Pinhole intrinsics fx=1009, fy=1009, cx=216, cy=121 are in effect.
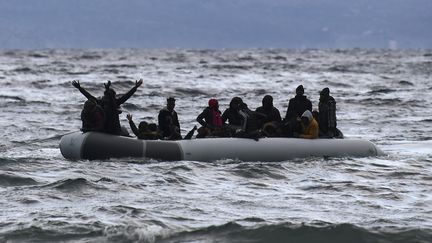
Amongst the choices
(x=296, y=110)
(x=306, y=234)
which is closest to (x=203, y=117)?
(x=296, y=110)

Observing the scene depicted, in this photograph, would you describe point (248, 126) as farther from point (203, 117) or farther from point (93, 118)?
point (93, 118)

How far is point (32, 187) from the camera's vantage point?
16859 millimetres

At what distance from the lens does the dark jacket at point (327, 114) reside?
20.8m

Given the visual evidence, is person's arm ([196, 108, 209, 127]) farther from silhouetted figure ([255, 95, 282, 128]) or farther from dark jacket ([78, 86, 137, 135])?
dark jacket ([78, 86, 137, 135])

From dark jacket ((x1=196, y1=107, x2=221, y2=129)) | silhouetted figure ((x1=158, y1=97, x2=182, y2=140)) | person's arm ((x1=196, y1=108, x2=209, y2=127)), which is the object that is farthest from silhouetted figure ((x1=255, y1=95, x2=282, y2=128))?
silhouetted figure ((x1=158, y1=97, x2=182, y2=140))

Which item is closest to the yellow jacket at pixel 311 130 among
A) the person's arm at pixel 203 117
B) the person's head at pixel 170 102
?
the person's arm at pixel 203 117

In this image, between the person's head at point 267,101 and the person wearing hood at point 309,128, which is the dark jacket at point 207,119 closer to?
the person's head at point 267,101

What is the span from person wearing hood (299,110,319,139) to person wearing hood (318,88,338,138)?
38cm

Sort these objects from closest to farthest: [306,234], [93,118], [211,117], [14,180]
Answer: [306,234]
[14,180]
[93,118]
[211,117]

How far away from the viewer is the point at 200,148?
1986 centimetres

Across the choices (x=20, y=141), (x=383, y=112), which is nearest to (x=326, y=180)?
(x=20, y=141)

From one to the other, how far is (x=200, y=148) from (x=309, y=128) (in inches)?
94.1

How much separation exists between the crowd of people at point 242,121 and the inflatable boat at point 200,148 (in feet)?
0.88

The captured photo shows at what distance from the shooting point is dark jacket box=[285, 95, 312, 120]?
2077cm
